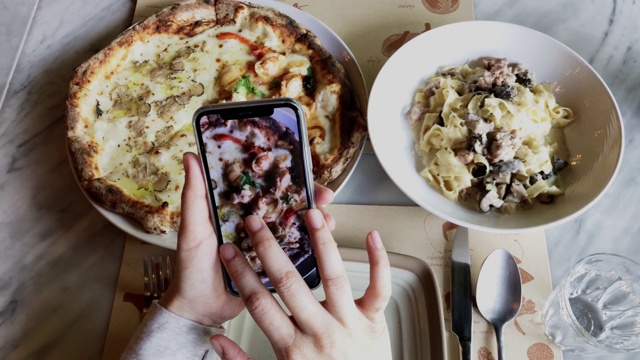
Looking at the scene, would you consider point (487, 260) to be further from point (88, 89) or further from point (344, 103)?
point (88, 89)

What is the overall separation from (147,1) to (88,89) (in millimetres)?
386

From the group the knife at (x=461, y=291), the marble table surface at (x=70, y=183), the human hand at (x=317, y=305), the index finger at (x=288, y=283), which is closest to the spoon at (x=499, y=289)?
the knife at (x=461, y=291)

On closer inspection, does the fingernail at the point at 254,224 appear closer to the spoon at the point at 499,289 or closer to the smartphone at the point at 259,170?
the smartphone at the point at 259,170

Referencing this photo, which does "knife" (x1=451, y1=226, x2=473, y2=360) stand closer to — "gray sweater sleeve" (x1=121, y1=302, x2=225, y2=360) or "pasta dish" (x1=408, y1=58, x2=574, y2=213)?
"pasta dish" (x1=408, y1=58, x2=574, y2=213)

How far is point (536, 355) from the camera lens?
43.6 inches

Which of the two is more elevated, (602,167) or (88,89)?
(88,89)

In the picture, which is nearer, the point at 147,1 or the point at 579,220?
the point at 579,220

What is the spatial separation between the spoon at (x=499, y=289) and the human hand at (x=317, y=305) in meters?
0.34

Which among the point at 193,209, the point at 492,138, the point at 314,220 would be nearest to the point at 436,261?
the point at 492,138

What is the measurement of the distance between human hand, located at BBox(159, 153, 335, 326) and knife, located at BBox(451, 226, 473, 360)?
0.99 ft

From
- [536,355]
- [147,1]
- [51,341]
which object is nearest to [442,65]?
[536,355]

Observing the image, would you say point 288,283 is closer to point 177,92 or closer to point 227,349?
point 227,349

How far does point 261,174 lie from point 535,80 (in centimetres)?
84

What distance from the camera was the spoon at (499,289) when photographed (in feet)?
3.67
